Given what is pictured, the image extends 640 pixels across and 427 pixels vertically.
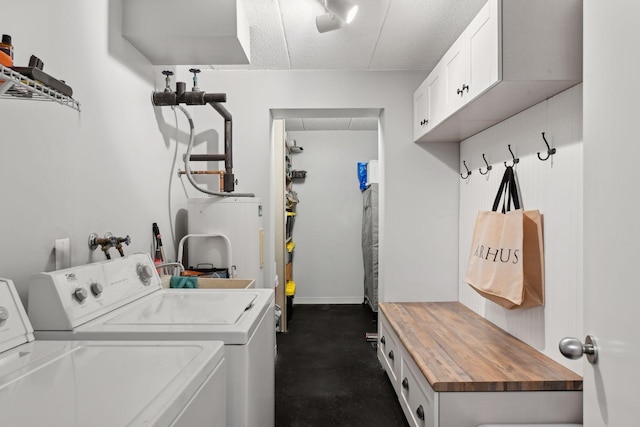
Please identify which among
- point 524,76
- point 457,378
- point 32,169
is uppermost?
point 524,76

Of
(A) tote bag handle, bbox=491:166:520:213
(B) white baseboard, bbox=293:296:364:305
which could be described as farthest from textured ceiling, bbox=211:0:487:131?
(B) white baseboard, bbox=293:296:364:305

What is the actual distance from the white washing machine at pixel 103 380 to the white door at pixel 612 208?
926mm

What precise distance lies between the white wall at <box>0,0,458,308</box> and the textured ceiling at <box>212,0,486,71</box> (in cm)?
17

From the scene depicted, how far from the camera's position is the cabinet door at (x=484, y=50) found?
4.83 feet

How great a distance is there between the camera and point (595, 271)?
0.90m

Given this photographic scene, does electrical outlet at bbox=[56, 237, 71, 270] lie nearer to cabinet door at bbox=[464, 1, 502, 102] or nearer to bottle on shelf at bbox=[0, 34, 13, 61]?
bottle on shelf at bbox=[0, 34, 13, 61]

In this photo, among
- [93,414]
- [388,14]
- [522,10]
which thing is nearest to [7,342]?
[93,414]

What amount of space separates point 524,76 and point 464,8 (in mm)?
884

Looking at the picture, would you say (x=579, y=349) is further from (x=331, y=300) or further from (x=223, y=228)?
(x=331, y=300)

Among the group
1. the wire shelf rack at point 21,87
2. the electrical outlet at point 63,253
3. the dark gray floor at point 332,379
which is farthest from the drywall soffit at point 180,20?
the dark gray floor at point 332,379

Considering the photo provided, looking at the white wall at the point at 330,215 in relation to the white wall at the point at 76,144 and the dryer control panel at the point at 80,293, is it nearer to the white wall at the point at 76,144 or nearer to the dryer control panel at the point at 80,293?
the white wall at the point at 76,144

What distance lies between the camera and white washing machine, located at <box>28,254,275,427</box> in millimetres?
1073

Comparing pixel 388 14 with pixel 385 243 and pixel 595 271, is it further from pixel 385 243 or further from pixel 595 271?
pixel 595 271

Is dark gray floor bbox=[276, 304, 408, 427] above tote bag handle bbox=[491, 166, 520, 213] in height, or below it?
→ below
